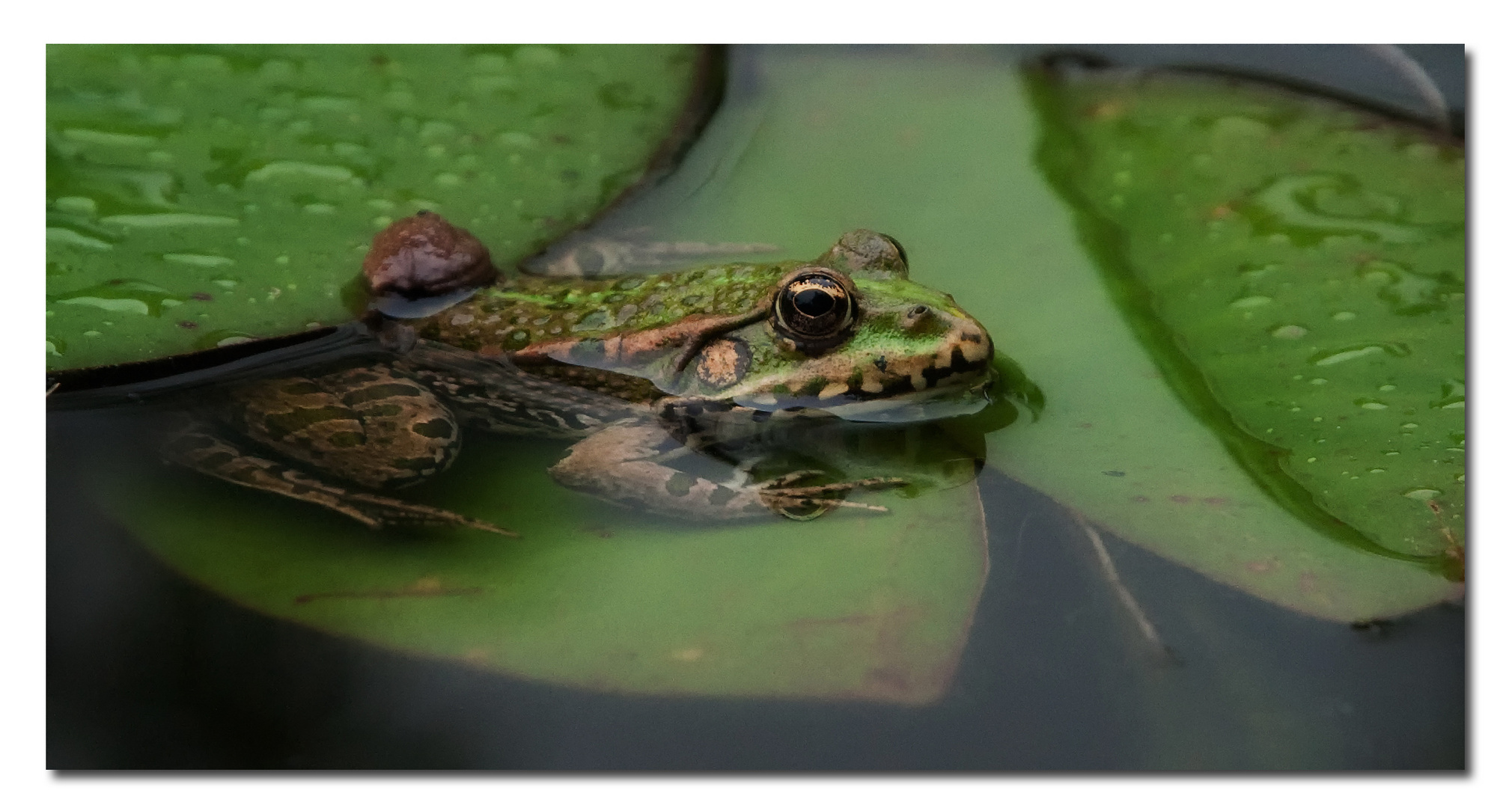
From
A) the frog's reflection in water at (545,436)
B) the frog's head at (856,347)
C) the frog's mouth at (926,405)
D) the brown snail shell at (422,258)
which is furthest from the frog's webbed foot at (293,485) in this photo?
the frog's mouth at (926,405)

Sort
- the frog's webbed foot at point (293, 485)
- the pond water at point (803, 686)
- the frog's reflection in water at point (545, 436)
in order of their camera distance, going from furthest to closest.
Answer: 1. the frog's reflection in water at point (545, 436)
2. the frog's webbed foot at point (293, 485)
3. the pond water at point (803, 686)

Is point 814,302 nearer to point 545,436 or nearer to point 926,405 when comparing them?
point 926,405

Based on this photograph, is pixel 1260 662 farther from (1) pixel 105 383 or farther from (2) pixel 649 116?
(1) pixel 105 383

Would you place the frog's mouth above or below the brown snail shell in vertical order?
below

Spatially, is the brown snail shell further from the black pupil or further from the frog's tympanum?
the black pupil

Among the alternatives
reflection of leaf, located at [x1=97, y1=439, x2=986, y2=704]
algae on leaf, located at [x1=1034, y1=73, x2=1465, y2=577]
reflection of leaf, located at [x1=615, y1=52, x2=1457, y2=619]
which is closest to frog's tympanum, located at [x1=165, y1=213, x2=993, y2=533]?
reflection of leaf, located at [x1=97, y1=439, x2=986, y2=704]

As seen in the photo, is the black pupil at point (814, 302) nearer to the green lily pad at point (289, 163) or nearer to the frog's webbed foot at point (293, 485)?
the green lily pad at point (289, 163)

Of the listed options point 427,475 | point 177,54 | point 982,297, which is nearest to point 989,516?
point 982,297
